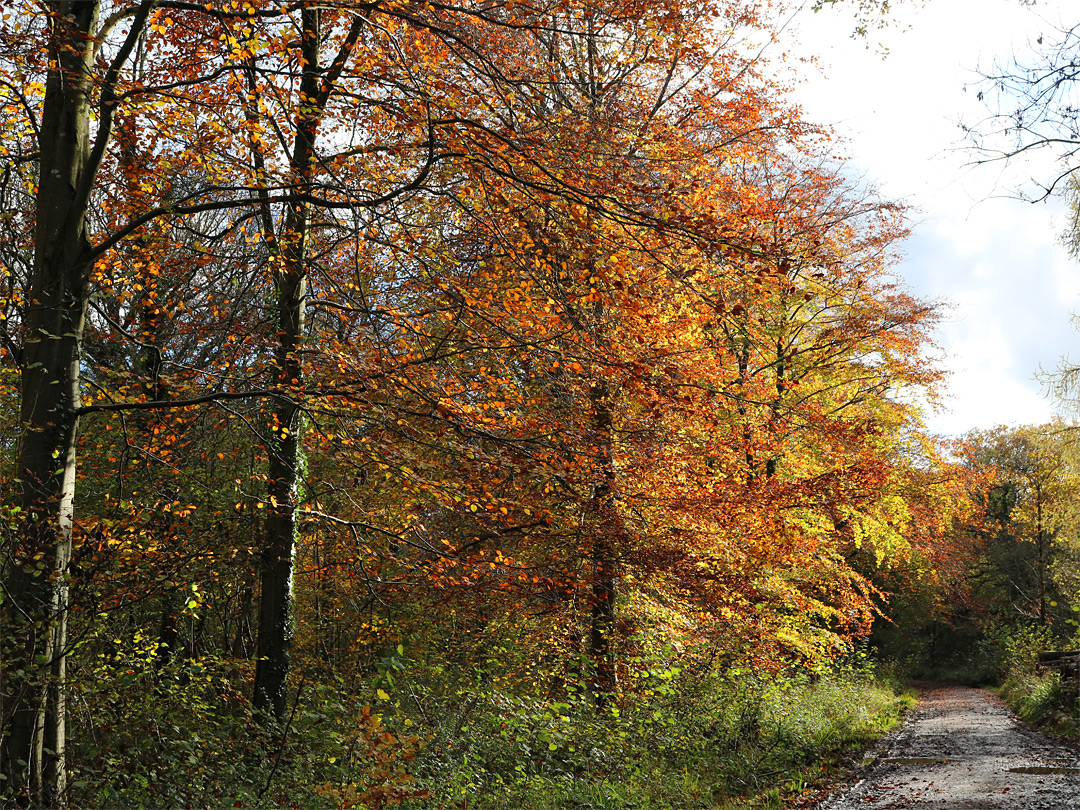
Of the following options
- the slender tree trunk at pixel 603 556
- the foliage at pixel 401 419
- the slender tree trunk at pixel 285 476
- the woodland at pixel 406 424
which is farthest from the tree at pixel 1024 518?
the slender tree trunk at pixel 285 476

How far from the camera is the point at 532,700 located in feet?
29.9

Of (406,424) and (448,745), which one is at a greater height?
(406,424)

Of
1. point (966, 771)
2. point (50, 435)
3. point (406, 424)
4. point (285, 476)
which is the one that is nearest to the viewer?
point (50, 435)

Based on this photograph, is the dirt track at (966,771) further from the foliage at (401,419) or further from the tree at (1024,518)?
the tree at (1024,518)

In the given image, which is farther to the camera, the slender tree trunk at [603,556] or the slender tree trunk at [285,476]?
the slender tree trunk at [603,556]

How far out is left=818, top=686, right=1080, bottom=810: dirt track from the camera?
8.40m

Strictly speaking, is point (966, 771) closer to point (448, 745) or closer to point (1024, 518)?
point (448, 745)

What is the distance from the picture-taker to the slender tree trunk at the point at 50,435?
5.27m

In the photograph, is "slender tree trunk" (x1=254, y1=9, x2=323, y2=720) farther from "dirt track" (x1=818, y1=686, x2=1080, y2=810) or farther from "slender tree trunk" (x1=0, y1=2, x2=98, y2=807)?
"dirt track" (x1=818, y1=686, x2=1080, y2=810)

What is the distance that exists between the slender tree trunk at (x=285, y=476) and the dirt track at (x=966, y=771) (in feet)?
20.8

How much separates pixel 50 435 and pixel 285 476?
2868 millimetres

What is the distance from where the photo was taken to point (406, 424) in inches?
268

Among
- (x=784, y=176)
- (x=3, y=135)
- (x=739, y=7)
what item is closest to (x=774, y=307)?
(x=784, y=176)

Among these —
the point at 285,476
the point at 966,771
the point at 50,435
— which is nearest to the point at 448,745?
the point at 285,476
